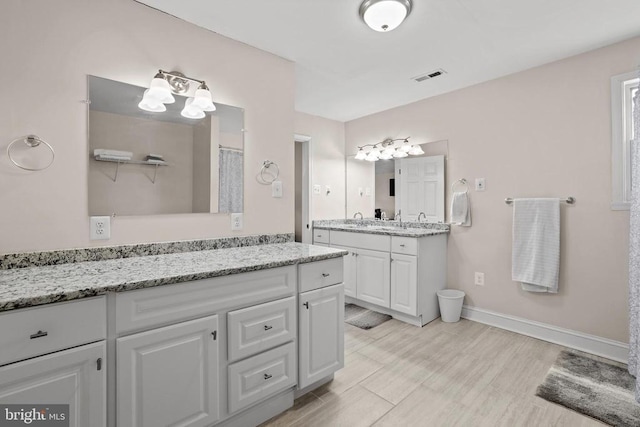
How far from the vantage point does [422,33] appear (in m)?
2.10

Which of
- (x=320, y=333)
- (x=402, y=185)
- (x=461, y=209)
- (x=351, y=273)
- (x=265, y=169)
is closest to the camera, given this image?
(x=320, y=333)

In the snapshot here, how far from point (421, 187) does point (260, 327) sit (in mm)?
2535

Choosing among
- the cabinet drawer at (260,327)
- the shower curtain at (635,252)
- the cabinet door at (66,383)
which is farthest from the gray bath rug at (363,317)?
the cabinet door at (66,383)

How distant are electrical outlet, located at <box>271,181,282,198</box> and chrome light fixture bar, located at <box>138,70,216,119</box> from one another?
68 cm

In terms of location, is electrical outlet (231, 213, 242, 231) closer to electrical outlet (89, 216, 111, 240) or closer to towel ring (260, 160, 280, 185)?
towel ring (260, 160, 280, 185)

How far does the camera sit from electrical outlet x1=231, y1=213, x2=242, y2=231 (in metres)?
2.14

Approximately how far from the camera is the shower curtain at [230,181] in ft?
6.86

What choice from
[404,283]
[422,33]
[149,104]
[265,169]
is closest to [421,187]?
[404,283]

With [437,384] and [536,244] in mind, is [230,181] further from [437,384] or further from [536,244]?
[536,244]

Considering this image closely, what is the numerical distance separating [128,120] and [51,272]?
0.90 meters

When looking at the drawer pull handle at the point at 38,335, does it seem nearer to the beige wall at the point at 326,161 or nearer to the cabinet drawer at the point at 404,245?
the cabinet drawer at the point at 404,245

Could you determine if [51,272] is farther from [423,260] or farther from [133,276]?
[423,260]

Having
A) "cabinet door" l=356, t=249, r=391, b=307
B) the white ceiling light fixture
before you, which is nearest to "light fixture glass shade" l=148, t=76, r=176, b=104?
Answer: the white ceiling light fixture

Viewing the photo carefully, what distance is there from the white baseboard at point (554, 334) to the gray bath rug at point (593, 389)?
0.45 feet
